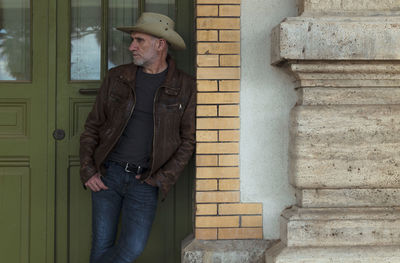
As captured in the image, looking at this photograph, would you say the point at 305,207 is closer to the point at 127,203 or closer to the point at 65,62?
the point at 127,203

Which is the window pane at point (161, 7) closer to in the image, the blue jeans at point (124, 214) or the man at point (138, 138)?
the man at point (138, 138)

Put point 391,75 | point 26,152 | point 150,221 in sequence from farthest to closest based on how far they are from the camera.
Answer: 1. point 26,152
2. point 150,221
3. point 391,75

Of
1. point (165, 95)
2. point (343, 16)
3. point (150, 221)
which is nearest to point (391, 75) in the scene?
point (343, 16)

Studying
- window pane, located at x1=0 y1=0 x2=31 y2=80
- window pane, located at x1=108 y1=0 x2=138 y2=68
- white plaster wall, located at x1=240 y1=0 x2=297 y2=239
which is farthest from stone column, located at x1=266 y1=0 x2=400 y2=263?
window pane, located at x1=0 y1=0 x2=31 y2=80

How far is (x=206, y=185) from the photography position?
3303mm

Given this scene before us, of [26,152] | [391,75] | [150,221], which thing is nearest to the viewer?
[391,75]

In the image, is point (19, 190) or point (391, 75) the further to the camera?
point (19, 190)

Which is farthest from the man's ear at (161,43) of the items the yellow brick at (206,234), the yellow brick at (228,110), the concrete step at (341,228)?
the concrete step at (341,228)

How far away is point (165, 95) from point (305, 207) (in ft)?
3.77

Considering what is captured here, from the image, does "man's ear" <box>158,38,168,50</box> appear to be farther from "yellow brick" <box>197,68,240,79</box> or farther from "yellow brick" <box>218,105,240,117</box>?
"yellow brick" <box>218,105,240,117</box>

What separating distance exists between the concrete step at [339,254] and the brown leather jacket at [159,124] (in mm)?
854

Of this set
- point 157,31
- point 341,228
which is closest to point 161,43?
point 157,31

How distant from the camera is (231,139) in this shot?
3.30 m

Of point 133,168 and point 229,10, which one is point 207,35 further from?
point 133,168
